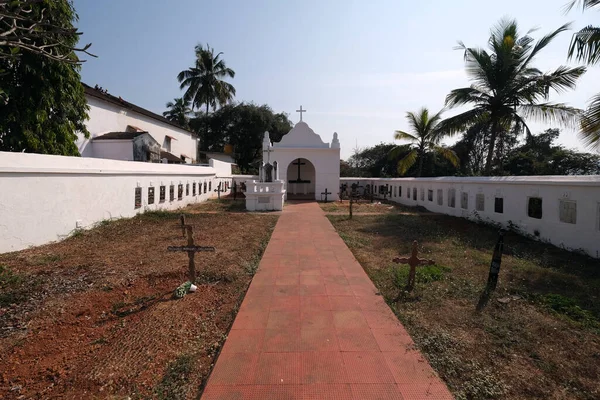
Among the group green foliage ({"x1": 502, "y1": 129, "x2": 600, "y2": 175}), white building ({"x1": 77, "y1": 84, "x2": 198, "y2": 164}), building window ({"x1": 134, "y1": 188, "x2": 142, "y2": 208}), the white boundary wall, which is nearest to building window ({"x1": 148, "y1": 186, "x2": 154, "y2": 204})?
the white boundary wall

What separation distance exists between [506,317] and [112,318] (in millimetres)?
5672

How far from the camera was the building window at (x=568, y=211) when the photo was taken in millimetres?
8506

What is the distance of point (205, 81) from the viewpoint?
116ft

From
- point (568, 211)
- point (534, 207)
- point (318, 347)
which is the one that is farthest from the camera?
point (534, 207)

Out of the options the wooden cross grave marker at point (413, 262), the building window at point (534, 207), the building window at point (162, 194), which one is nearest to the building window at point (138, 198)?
the building window at point (162, 194)

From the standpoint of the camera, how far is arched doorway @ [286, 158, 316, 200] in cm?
2727

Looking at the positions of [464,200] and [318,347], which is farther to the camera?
[464,200]

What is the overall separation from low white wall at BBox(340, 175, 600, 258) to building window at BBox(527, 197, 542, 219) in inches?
1.8

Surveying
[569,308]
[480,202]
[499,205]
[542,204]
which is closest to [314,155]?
[480,202]

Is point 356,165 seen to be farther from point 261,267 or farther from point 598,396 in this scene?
point 598,396

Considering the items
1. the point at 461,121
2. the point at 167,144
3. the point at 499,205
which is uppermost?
the point at 167,144

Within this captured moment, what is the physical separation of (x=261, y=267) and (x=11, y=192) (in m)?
6.28

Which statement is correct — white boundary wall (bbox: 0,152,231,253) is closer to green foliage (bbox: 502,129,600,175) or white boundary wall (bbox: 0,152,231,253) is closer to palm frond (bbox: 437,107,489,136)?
palm frond (bbox: 437,107,489,136)

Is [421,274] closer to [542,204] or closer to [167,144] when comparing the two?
[542,204]
